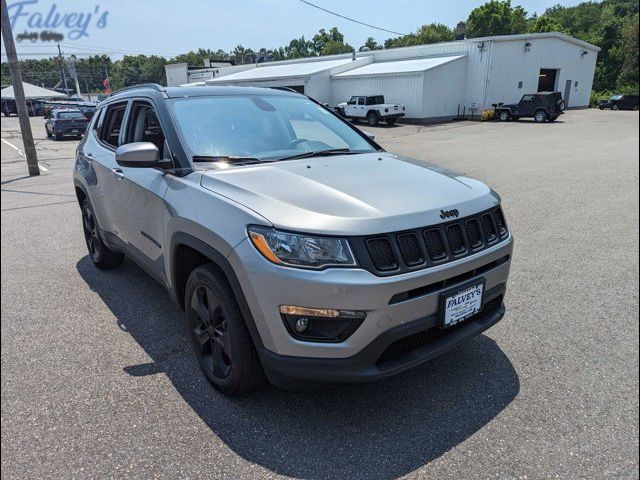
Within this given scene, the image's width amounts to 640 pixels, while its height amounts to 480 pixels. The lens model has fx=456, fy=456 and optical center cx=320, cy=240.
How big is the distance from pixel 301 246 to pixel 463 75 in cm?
A: 3333

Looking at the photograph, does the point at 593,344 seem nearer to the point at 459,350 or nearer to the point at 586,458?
the point at 459,350

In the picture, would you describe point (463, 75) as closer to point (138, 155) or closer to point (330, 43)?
point (138, 155)

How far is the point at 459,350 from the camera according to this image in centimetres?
Result: 324

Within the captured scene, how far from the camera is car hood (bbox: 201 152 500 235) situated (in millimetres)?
2260

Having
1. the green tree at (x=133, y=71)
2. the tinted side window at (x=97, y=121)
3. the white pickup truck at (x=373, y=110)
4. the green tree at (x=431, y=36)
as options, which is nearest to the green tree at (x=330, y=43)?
the green tree at (x=431, y=36)

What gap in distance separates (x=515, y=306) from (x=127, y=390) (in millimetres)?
3075

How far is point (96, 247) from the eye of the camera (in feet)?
16.1

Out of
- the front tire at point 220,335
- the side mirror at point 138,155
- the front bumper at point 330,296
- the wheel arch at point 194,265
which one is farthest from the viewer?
the side mirror at point 138,155

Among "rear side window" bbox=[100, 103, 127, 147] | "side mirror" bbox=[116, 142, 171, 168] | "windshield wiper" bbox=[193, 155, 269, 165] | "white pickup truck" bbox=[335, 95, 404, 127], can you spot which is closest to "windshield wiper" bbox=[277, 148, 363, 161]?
"windshield wiper" bbox=[193, 155, 269, 165]

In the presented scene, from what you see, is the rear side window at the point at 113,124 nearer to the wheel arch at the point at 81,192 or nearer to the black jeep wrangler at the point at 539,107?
the wheel arch at the point at 81,192

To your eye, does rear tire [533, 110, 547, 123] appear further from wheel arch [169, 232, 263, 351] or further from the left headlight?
the left headlight

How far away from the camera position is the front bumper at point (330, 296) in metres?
2.14

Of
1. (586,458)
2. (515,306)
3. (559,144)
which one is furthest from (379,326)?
(559,144)

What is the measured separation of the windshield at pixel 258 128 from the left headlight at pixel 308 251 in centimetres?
112
